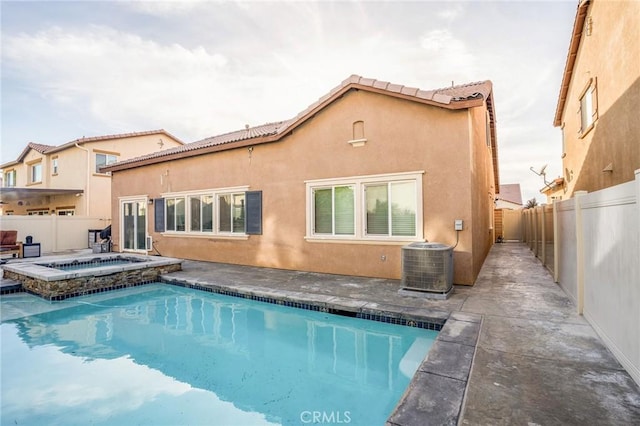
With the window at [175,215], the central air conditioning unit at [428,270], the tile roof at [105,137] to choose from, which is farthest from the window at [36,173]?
the central air conditioning unit at [428,270]

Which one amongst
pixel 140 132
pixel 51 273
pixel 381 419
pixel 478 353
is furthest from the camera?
pixel 140 132

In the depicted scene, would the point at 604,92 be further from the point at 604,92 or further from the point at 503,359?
the point at 503,359

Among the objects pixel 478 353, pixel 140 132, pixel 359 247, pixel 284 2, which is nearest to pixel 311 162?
pixel 359 247

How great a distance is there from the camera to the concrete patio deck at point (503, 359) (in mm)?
2826

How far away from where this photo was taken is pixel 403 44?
12016 millimetres

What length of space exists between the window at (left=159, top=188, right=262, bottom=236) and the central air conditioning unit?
5991 mm

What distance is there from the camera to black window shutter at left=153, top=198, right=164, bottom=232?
14655 millimetres

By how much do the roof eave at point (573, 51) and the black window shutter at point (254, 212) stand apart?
14061 mm

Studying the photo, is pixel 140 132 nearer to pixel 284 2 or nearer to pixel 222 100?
pixel 222 100

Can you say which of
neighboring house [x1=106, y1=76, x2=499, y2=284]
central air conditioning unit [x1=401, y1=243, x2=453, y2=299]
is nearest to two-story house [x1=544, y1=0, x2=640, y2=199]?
neighboring house [x1=106, y1=76, x2=499, y2=284]

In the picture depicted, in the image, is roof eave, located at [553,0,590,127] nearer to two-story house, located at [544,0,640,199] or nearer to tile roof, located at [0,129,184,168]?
two-story house, located at [544,0,640,199]

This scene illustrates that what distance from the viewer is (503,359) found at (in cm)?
392

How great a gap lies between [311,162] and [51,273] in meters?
7.97

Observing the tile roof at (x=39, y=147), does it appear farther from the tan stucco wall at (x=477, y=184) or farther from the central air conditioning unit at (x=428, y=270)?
the tan stucco wall at (x=477, y=184)
